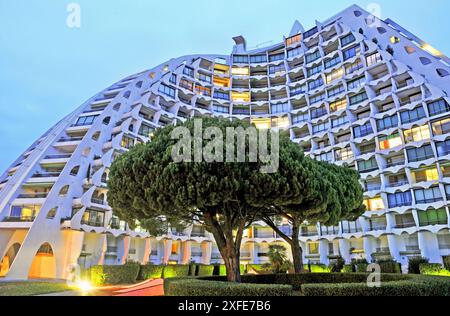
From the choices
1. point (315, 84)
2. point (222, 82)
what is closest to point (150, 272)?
point (315, 84)

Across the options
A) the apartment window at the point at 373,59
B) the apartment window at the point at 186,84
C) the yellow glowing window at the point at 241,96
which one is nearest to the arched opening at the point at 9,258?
the apartment window at the point at 186,84

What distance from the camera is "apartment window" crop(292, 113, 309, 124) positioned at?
56250mm

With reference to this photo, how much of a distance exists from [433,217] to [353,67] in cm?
2538

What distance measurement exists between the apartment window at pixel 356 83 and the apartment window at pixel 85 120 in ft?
127

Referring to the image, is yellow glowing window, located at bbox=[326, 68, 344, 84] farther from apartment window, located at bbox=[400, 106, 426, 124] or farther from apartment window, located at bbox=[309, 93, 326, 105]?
apartment window, located at bbox=[400, 106, 426, 124]

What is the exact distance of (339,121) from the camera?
51.1 meters

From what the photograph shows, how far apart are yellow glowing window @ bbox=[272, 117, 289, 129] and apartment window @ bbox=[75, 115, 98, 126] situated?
29799 millimetres

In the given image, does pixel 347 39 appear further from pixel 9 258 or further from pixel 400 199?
pixel 9 258

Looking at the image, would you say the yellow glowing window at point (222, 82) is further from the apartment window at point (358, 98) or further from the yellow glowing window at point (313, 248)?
the yellow glowing window at point (313, 248)

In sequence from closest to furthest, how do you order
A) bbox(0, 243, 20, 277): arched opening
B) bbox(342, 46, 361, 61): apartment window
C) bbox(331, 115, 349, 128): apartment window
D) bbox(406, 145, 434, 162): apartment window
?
1. bbox(406, 145, 434, 162): apartment window
2. bbox(0, 243, 20, 277): arched opening
3. bbox(331, 115, 349, 128): apartment window
4. bbox(342, 46, 361, 61): apartment window

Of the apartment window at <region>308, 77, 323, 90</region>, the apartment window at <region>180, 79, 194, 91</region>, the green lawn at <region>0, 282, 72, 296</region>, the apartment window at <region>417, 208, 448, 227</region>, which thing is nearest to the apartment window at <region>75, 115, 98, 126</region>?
the apartment window at <region>180, 79, 194, 91</region>

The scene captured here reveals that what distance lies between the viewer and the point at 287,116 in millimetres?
58531

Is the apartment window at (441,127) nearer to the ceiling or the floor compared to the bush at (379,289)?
nearer to the ceiling

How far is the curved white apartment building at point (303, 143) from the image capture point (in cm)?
3972
